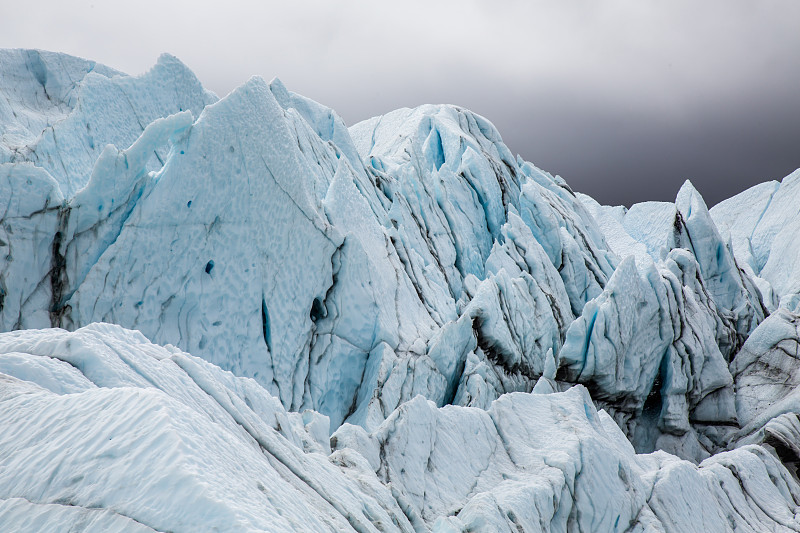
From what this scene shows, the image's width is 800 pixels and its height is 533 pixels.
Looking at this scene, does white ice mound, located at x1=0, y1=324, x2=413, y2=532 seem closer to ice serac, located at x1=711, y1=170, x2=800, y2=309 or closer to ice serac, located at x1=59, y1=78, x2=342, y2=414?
ice serac, located at x1=59, y1=78, x2=342, y2=414

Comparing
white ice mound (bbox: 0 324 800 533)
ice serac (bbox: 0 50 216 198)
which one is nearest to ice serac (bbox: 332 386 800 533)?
white ice mound (bbox: 0 324 800 533)

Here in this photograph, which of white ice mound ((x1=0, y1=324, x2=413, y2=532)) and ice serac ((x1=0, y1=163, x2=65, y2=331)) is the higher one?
white ice mound ((x1=0, y1=324, x2=413, y2=532))

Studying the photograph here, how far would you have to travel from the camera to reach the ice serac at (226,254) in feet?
29.2

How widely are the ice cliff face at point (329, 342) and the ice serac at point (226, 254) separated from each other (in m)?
0.03

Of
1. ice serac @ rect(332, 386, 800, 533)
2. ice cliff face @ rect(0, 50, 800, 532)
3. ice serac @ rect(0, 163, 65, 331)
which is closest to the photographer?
ice cliff face @ rect(0, 50, 800, 532)

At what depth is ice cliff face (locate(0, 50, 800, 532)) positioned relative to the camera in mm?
3332

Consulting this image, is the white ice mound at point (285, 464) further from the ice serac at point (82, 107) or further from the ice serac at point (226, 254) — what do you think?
the ice serac at point (82, 107)

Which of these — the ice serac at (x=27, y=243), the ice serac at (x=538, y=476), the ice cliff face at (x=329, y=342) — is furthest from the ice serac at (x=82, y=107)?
the ice serac at (x=538, y=476)

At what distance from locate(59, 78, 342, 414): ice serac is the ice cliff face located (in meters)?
0.03

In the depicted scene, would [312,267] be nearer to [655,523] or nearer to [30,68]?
[655,523]

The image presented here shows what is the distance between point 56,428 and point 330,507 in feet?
5.70

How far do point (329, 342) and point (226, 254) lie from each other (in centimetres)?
215

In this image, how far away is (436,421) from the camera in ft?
22.4

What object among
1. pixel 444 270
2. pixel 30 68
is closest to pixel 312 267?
pixel 444 270
